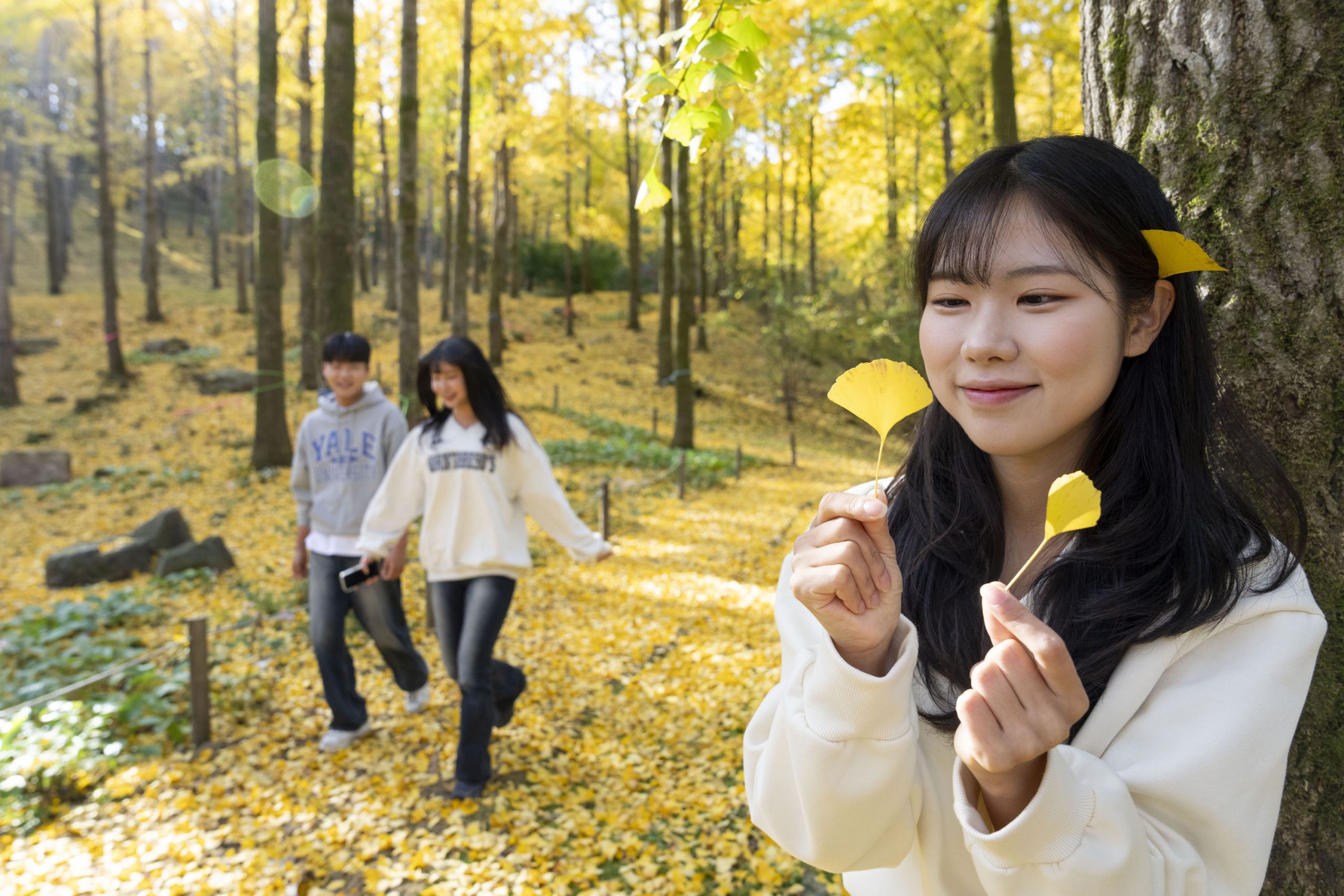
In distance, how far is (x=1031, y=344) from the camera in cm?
101

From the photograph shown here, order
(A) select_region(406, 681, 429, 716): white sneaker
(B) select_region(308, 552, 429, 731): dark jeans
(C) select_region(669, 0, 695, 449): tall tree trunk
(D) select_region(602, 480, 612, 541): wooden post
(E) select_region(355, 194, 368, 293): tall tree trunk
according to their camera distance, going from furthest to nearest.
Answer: (E) select_region(355, 194, 368, 293): tall tree trunk, (C) select_region(669, 0, 695, 449): tall tree trunk, (D) select_region(602, 480, 612, 541): wooden post, (A) select_region(406, 681, 429, 716): white sneaker, (B) select_region(308, 552, 429, 731): dark jeans

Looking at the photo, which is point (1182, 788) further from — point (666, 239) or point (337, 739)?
point (666, 239)

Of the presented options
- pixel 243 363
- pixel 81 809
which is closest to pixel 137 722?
pixel 81 809

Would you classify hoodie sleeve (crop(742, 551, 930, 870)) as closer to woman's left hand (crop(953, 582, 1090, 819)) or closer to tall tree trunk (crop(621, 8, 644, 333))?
woman's left hand (crop(953, 582, 1090, 819))

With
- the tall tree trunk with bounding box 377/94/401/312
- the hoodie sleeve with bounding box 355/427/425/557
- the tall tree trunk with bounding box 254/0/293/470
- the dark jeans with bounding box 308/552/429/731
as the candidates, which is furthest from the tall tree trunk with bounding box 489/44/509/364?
the hoodie sleeve with bounding box 355/427/425/557

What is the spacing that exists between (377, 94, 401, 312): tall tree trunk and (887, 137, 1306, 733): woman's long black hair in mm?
21384

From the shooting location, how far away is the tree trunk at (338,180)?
7926mm

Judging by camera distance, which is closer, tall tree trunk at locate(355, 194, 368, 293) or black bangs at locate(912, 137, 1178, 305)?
black bangs at locate(912, 137, 1178, 305)

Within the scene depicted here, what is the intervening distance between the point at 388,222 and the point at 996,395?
26.4 m

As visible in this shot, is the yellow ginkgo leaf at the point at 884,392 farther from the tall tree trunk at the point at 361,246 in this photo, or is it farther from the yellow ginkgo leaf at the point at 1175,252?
the tall tree trunk at the point at 361,246

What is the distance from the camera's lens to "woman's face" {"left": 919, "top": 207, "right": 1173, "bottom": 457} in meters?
1.01

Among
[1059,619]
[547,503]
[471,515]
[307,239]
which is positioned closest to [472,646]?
[471,515]

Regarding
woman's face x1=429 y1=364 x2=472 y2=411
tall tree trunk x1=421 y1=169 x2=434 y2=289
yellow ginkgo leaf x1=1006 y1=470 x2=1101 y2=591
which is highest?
tall tree trunk x1=421 y1=169 x2=434 y2=289

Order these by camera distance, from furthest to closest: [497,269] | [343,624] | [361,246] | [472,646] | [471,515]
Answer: [361,246]
[497,269]
[343,624]
[471,515]
[472,646]
